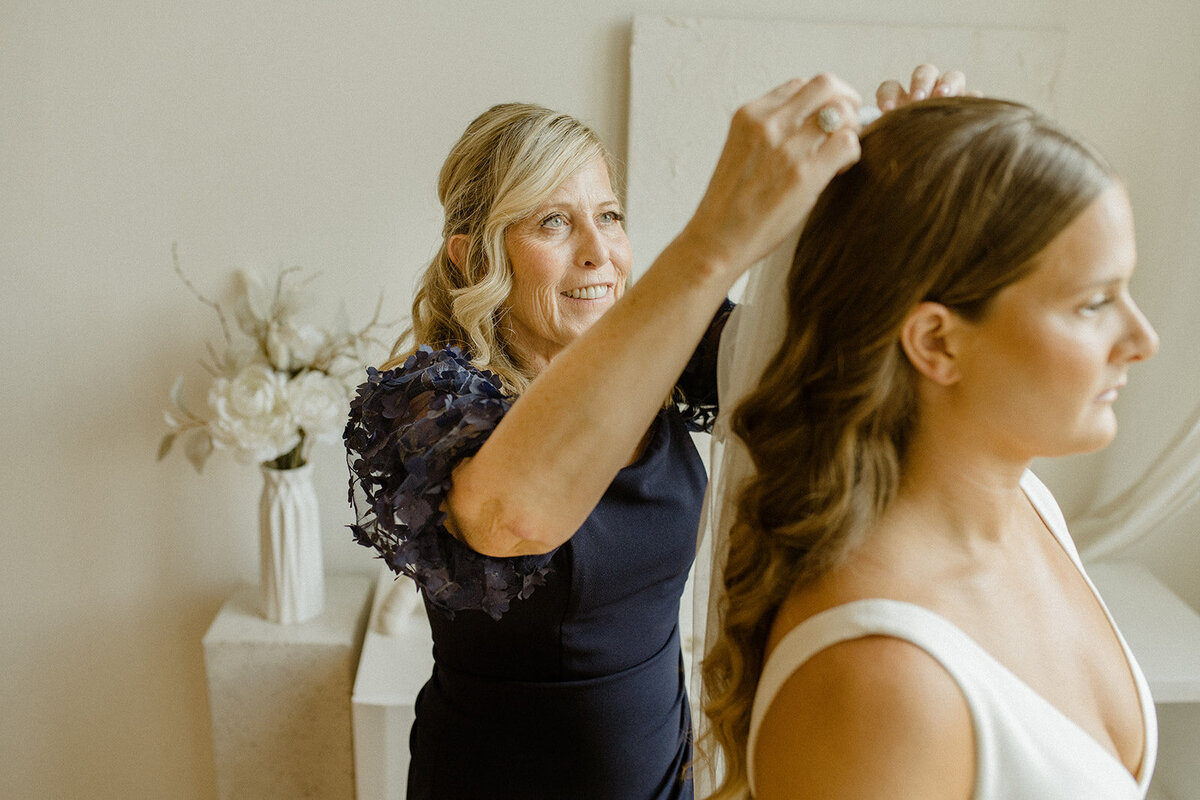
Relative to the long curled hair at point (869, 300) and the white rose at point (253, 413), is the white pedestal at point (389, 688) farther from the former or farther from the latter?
the long curled hair at point (869, 300)

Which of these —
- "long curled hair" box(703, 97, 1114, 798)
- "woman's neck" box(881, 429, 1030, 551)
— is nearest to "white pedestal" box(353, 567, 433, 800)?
"long curled hair" box(703, 97, 1114, 798)

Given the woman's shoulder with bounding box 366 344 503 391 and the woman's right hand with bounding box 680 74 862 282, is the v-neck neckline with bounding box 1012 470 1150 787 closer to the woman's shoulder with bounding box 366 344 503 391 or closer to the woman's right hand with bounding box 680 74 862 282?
the woman's right hand with bounding box 680 74 862 282

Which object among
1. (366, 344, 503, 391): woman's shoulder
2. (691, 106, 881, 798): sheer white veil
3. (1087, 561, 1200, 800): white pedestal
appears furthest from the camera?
(1087, 561, 1200, 800): white pedestal

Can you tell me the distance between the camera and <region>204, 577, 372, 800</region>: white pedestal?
2064 mm

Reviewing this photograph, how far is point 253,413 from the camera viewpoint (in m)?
1.94

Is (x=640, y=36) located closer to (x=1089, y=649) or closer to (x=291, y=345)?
(x=291, y=345)

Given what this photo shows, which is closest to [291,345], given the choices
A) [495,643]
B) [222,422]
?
[222,422]

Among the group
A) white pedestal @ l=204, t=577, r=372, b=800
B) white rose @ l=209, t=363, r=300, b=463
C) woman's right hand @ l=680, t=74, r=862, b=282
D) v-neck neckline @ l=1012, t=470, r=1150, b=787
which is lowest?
white pedestal @ l=204, t=577, r=372, b=800

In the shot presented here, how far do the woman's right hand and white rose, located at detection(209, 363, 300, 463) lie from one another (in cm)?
146

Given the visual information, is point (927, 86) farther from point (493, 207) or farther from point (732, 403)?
point (493, 207)

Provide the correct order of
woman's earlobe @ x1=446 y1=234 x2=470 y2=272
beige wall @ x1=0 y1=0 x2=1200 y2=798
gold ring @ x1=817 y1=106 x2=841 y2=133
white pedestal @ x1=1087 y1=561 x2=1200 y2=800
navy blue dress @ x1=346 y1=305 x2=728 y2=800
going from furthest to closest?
beige wall @ x1=0 y1=0 x2=1200 y2=798
white pedestal @ x1=1087 y1=561 x2=1200 y2=800
woman's earlobe @ x1=446 y1=234 x2=470 y2=272
navy blue dress @ x1=346 y1=305 x2=728 y2=800
gold ring @ x1=817 y1=106 x2=841 y2=133

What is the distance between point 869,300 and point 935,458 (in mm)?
137

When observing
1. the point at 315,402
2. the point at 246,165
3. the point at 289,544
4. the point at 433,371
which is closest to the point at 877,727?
the point at 433,371

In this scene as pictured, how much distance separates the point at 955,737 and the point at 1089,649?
0.22 m
